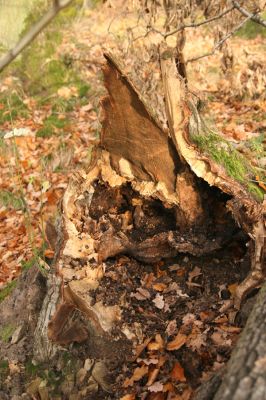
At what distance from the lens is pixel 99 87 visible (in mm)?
7230

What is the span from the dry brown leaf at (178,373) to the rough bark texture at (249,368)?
2.31 ft

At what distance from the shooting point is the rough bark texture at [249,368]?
5.09 ft

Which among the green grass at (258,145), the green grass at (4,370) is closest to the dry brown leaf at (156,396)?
the green grass at (4,370)

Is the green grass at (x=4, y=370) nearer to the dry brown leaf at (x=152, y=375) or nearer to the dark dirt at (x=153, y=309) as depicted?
the dark dirt at (x=153, y=309)

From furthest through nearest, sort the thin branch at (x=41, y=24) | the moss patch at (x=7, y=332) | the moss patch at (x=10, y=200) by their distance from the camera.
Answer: the moss patch at (x=10, y=200)
the moss patch at (x=7, y=332)
the thin branch at (x=41, y=24)

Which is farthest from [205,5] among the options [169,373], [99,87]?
[169,373]

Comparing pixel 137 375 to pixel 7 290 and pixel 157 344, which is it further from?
pixel 7 290

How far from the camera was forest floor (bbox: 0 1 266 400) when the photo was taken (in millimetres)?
2578

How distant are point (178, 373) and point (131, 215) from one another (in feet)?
4.13

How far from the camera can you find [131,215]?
3.31 metres

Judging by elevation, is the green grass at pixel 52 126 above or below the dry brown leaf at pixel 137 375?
above

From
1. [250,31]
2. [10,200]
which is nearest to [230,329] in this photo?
[10,200]

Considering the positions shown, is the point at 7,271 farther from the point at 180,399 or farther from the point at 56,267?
the point at 180,399

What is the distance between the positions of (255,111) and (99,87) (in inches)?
110
